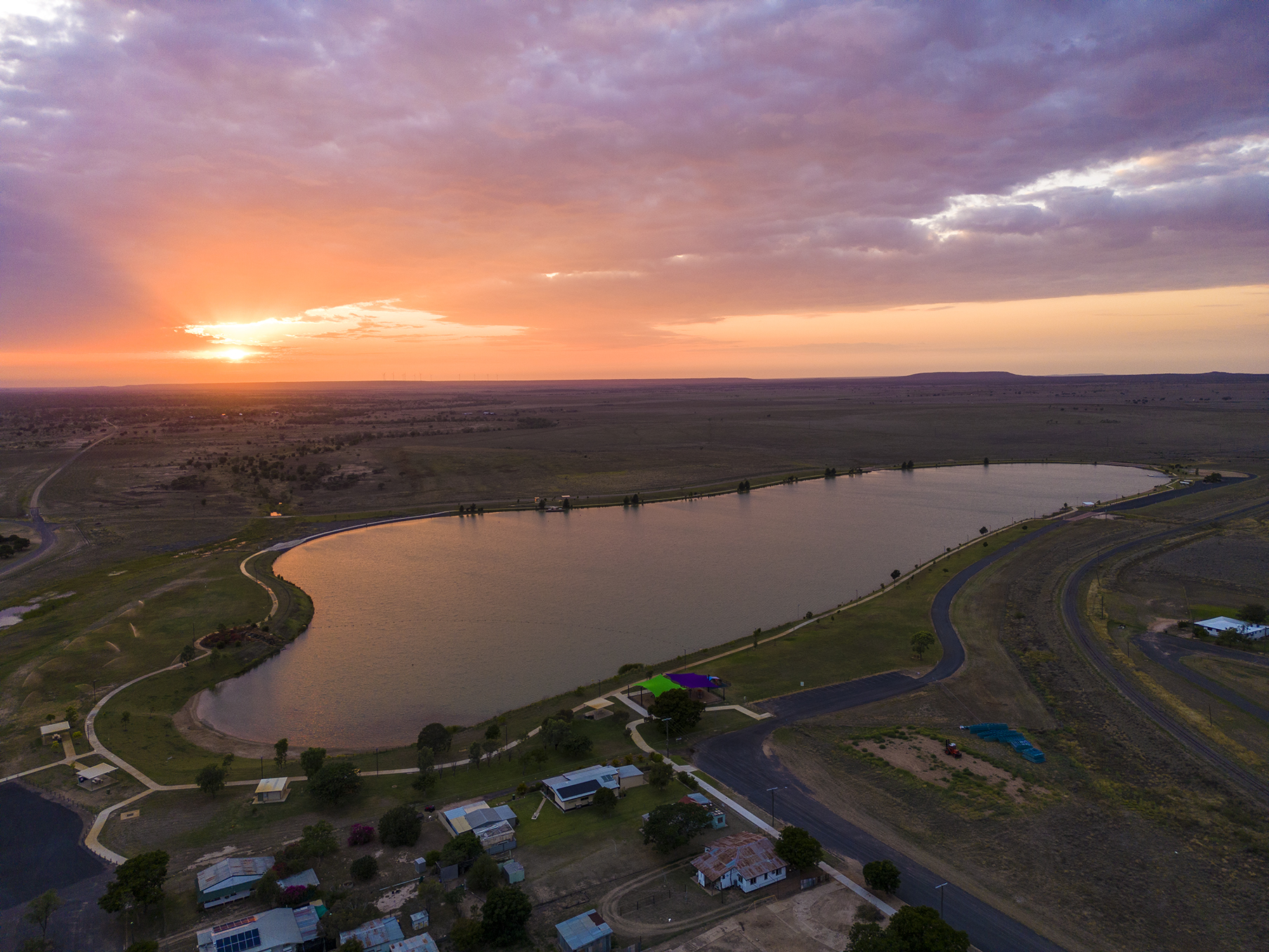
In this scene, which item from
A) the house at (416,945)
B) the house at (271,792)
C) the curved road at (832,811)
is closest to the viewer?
the house at (416,945)

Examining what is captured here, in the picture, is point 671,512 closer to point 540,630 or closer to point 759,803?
point 540,630

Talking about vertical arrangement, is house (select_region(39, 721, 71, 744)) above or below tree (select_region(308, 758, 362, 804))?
below

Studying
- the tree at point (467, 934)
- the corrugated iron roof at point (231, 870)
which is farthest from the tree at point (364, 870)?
the tree at point (467, 934)

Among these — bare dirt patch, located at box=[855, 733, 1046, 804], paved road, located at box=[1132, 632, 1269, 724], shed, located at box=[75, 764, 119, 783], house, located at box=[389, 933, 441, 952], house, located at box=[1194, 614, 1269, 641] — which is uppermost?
house, located at box=[1194, 614, 1269, 641]

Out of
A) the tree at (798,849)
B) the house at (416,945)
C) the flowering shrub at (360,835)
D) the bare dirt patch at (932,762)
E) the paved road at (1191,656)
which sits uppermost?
the paved road at (1191,656)

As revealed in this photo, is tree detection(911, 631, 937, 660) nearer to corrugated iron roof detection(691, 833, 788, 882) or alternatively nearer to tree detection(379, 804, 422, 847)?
corrugated iron roof detection(691, 833, 788, 882)

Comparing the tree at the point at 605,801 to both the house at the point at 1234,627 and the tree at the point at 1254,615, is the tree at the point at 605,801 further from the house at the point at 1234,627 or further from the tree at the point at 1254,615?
the tree at the point at 1254,615

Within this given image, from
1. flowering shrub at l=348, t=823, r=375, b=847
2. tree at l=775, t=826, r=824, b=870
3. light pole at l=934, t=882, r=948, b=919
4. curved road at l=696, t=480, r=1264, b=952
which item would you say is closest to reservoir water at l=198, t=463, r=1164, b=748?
flowering shrub at l=348, t=823, r=375, b=847
